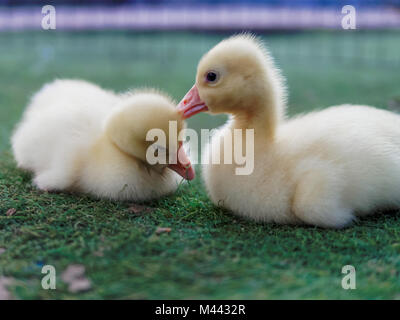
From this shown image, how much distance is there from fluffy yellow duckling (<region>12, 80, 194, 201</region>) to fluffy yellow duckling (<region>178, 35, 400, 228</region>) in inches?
7.3

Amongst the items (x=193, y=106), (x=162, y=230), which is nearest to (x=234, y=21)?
(x=193, y=106)

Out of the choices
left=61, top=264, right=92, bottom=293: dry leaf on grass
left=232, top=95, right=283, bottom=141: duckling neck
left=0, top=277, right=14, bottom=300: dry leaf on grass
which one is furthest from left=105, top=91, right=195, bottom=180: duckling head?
left=0, top=277, right=14, bottom=300: dry leaf on grass

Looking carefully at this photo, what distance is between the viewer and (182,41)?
9.76m

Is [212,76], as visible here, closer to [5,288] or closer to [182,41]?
[5,288]

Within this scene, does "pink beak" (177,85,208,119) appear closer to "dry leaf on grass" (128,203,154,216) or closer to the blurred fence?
"dry leaf on grass" (128,203,154,216)

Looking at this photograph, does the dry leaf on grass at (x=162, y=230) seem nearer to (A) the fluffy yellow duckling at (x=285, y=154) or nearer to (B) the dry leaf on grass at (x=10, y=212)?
(A) the fluffy yellow duckling at (x=285, y=154)

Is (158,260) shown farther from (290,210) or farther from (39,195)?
(39,195)

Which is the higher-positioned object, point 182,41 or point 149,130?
point 182,41

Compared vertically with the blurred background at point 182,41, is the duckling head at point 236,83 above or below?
below

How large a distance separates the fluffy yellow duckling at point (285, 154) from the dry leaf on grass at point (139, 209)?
32 centimetres

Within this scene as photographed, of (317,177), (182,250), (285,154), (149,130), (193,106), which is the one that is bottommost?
(182,250)

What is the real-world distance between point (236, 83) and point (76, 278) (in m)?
1.12

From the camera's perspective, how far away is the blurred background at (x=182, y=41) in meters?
6.52

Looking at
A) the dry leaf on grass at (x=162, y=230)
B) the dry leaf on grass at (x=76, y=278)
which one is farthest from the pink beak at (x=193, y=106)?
the dry leaf on grass at (x=76, y=278)
